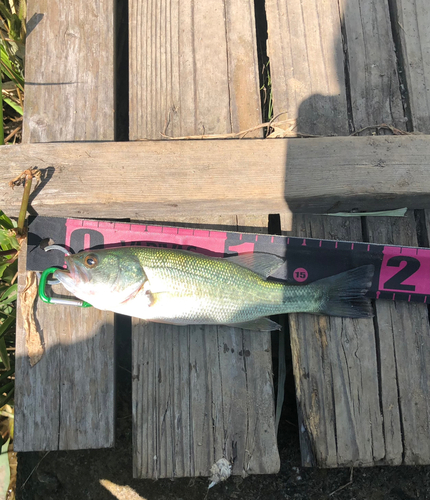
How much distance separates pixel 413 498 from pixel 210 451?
2.09m

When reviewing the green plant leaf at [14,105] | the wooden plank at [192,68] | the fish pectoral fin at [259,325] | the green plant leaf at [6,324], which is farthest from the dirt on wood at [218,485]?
the green plant leaf at [14,105]

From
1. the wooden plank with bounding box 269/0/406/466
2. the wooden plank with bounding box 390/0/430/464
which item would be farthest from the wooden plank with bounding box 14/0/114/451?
the wooden plank with bounding box 390/0/430/464

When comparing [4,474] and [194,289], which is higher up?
[194,289]

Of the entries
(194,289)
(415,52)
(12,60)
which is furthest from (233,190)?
(12,60)

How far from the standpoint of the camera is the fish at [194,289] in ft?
8.27

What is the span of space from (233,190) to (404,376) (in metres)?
1.79

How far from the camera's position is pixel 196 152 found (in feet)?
8.30

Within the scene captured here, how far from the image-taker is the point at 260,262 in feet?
8.75

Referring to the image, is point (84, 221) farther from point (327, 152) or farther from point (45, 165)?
point (327, 152)

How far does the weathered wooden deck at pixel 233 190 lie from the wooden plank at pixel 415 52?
0.04 ft

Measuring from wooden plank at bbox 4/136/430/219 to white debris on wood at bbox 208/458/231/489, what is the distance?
1.78 meters

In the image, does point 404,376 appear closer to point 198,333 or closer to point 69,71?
point 198,333

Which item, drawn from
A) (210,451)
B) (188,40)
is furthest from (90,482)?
(188,40)

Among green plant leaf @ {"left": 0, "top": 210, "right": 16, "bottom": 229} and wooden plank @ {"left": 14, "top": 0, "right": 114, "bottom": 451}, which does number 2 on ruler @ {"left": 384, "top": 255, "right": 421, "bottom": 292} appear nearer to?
wooden plank @ {"left": 14, "top": 0, "right": 114, "bottom": 451}
